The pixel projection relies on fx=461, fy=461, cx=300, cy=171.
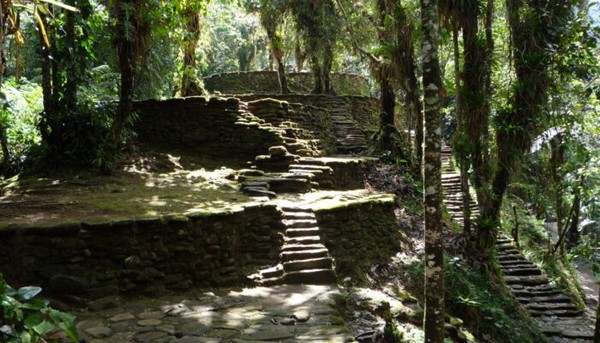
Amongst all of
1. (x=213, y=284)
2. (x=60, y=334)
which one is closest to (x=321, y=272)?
(x=213, y=284)

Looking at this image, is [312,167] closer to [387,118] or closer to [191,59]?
[387,118]

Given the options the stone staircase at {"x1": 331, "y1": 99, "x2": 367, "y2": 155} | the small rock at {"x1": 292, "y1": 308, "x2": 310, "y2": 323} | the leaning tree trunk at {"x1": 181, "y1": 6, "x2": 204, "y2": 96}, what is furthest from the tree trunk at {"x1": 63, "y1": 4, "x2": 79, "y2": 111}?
the stone staircase at {"x1": 331, "y1": 99, "x2": 367, "y2": 155}

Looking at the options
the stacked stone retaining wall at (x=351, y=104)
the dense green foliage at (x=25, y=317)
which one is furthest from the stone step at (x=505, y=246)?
the dense green foliage at (x=25, y=317)

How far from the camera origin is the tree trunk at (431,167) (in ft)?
15.0

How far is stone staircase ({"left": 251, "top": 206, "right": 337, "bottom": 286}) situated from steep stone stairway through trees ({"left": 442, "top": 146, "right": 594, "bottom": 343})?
190 inches

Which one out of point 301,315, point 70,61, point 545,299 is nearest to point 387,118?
point 545,299

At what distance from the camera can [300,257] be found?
6188mm

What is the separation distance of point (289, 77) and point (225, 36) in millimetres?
9428

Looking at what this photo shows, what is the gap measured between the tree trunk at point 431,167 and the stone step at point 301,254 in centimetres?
194

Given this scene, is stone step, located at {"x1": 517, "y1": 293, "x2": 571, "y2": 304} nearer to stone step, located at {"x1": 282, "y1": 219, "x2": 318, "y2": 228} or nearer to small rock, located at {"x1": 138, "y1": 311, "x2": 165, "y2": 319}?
stone step, located at {"x1": 282, "y1": 219, "x2": 318, "y2": 228}

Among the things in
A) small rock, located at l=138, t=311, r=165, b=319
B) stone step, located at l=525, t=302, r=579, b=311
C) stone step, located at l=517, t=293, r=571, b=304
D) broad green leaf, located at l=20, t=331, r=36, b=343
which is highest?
broad green leaf, located at l=20, t=331, r=36, b=343

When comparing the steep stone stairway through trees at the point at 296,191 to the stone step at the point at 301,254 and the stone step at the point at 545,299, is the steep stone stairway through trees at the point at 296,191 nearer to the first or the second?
the stone step at the point at 301,254

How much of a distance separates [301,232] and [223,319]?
223 centimetres

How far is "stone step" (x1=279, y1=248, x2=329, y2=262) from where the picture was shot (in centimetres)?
615
